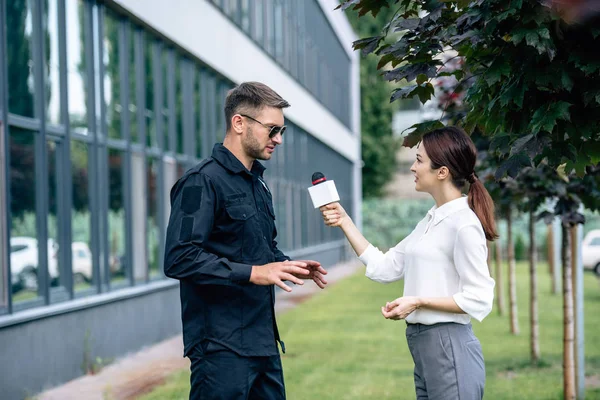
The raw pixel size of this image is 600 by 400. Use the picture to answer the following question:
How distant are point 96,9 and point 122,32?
3.16ft

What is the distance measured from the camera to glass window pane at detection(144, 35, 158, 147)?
13.9 m

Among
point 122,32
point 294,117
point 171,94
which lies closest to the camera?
point 122,32

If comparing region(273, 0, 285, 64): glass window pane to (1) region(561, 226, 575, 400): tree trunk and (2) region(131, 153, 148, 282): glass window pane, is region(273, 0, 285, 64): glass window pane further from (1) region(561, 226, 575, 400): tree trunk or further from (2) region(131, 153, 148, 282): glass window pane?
(1) region(561, 226, 575, 400): tree trunk

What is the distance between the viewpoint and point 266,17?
2281cm

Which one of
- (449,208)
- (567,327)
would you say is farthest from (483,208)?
(567,327)

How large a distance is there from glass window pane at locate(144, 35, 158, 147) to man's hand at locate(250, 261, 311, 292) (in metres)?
10.2

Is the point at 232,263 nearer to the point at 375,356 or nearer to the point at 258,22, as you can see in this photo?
the point at 375,356

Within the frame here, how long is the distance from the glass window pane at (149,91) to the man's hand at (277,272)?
33.6 ft

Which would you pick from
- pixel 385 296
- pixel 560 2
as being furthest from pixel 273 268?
pixel 385 296

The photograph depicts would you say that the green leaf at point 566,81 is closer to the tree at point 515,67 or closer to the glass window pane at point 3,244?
the tree at point 515,67

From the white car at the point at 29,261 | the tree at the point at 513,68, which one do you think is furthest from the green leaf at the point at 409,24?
the white car at the point at 29,261

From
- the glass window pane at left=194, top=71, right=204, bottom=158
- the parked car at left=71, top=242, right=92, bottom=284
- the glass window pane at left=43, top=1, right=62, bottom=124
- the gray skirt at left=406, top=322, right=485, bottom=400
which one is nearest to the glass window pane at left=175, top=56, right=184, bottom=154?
the glass window pane at left=194, top=71, right=204, bottom=158

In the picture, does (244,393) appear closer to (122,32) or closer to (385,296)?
(122,32)

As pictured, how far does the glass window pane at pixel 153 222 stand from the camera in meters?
14.1
